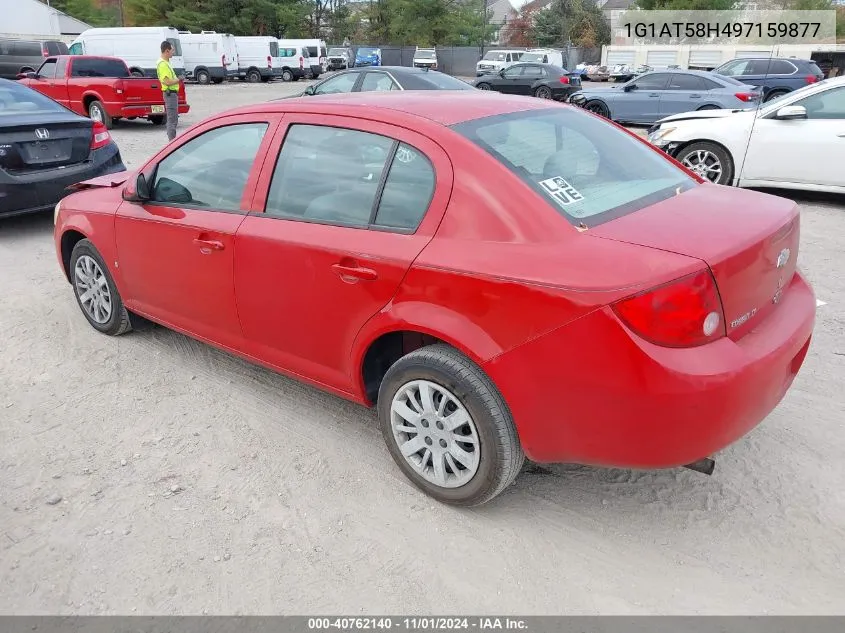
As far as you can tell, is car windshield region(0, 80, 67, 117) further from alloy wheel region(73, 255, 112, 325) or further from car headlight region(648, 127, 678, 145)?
car headlight region(648, 127, 678, 145)

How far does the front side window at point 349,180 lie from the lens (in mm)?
2760

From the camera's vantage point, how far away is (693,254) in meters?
2.28

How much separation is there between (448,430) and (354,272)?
0.76 metres

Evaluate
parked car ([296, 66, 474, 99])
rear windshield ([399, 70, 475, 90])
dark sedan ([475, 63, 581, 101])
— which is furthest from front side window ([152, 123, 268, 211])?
dark sedan ([475, 63, 581, 101])

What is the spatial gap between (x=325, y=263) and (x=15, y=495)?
5.64ft

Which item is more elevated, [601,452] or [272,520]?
[601,452]

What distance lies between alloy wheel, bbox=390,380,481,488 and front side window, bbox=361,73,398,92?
9262 mm

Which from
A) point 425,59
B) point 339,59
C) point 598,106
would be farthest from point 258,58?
point 598,106

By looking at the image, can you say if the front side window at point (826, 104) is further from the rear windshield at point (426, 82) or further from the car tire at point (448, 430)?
the car tire at point (448, 430)

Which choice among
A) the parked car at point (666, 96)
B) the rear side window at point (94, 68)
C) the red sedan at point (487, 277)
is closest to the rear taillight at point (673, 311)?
the red sedan at point (487, 277)

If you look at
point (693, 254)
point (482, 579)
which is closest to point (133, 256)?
point (482, 579)

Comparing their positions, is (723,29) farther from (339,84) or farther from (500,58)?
(339,84)
